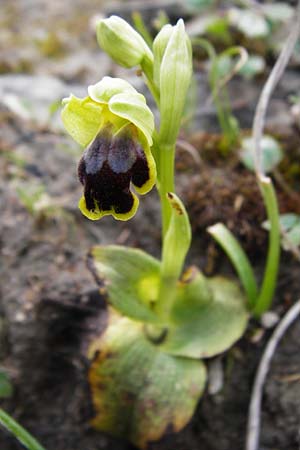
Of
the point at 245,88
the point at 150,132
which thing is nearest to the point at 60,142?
the point at 245,88

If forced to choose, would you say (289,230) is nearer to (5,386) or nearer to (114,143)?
(114,143)

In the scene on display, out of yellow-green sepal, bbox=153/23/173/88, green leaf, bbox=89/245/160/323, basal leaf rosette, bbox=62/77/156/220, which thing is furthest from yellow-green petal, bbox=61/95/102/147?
green leaf, bbox=89/245/160/323

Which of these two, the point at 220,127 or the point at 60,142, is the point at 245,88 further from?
the point at 60,142

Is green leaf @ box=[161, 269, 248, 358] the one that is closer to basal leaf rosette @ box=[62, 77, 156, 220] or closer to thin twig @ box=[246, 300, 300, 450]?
thin twig @ box=[246, 300, 300, 450]

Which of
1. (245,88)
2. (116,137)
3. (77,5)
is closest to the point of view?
(116,137)

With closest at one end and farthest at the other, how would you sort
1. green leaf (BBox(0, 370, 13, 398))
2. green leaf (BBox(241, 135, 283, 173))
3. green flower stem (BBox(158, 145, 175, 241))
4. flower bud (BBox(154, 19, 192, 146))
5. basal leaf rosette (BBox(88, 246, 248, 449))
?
flower bud (BBox(154, 19, 192, 146)) < green flower stem (BBox(158, 145, 175, 241)) < basal leaf rosette (BBox(88, 246, 248, 449)) < green leaf (BBox(0, 370, 13, 398)) < green leaf (BBox(241, 135, 283, 173))

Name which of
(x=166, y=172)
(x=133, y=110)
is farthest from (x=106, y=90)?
(x=166, y=172)

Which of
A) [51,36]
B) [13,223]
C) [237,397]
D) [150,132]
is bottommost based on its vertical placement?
[237,397]

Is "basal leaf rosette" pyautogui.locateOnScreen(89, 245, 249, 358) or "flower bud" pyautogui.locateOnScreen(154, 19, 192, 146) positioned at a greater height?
"flower bud" pyautogui.locateOnScreen(154, 19, 192, 146)

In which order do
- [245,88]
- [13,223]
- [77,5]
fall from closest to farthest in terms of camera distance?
[13,223] < [245,88] < [77,5]
